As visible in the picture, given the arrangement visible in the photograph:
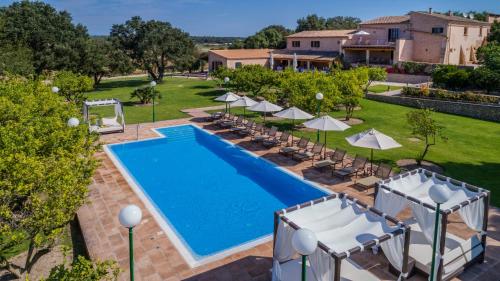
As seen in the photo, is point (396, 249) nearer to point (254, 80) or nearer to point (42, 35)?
Answer: point (254, 80)

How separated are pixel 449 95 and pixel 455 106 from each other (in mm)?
1871

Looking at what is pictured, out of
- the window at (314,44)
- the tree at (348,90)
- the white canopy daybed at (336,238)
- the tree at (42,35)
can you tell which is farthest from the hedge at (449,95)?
the tree at (42,35)

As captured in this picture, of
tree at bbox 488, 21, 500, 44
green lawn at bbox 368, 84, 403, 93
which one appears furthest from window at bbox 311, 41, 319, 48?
tree at bbox 488, 21, 500, 44

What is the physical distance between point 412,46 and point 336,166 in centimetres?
4069

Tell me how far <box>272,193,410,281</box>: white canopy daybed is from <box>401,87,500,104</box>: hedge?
2580 cm

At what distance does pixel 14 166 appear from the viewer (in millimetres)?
7445

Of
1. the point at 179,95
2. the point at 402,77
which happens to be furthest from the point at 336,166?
the point at 402,77

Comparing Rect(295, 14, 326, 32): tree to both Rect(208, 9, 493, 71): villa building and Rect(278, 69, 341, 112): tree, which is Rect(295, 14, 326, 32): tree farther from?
Rect(278, 69, 341, 112): tree

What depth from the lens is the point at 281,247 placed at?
336 inches

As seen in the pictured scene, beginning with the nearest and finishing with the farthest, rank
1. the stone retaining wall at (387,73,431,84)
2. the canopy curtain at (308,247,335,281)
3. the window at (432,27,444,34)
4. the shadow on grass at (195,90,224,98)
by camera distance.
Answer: the canopy curtain at (308,247,335,281) < the shadow on grass at (195,90,224,98) < the stone retaining wall at (387,73,431,84) < the window at (432,27,444,34)

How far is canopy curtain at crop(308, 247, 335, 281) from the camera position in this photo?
7.36 meters

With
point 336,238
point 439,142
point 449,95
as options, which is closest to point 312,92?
point 439,142

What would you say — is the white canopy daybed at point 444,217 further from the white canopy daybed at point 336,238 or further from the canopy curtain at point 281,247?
the canopy curtain at point 281,247

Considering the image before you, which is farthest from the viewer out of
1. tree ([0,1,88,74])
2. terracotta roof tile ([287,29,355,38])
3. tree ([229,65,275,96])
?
terracotta roof tile ([287,29,355,38])
